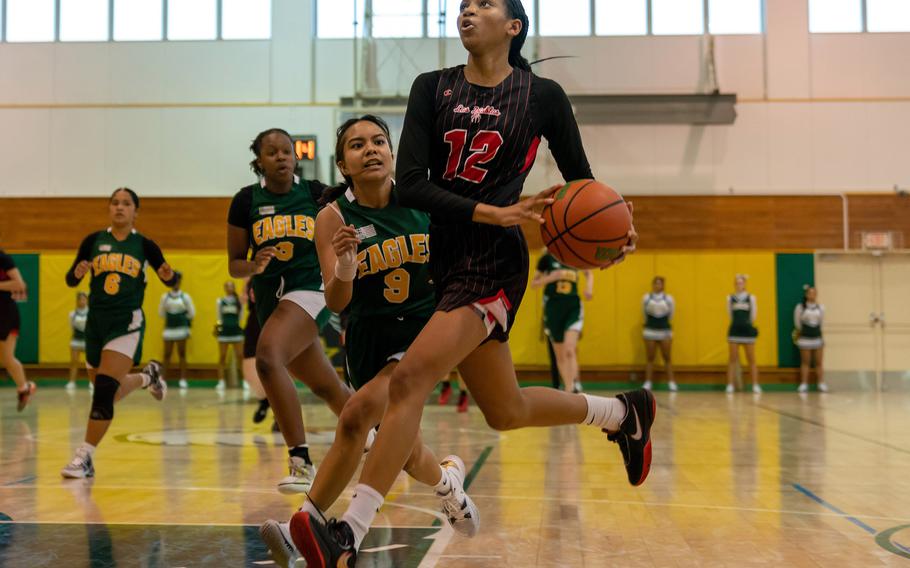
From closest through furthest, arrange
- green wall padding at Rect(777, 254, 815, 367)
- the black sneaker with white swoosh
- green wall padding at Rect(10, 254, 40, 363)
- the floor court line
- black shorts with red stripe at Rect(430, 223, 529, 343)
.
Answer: black shorts with red stripe at Rect(430, 223, 529, 343), the black sneaker with white swoosh, the floor court line, green wall padding at Rect(777, 254, 815, 367), green wall padding at Rect(10, 254, 40, 363)

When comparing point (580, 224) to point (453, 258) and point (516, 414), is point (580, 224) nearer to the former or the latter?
point (453, 258)

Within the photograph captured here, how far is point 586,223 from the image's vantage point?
294 centimetres

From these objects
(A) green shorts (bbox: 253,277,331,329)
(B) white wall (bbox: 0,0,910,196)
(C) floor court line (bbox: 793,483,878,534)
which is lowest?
(C) floor court line (bbox: 793,483,878,534)

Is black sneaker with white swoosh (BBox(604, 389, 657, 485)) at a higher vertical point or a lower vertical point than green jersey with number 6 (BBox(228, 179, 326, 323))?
lower

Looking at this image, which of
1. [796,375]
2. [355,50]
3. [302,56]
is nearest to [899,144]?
[796,375]

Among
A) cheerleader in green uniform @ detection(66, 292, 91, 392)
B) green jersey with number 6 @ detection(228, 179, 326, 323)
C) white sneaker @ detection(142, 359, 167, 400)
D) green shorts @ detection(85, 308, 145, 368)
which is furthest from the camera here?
cheerleader in green uniform @ detection(66, 292, 91, 392)

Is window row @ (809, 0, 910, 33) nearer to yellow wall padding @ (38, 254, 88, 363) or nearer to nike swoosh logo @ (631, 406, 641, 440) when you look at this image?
yellow wall padding @ (38, 254, 88, 363)

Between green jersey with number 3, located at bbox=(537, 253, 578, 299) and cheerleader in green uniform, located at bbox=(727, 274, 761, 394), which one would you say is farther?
cheerleader in green uniform, located at bbox=(727, 274, 761, 394)

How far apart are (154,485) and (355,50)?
10845mm

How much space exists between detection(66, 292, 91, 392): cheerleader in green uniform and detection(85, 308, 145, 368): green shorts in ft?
32.4

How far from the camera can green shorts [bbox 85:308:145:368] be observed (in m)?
5.90

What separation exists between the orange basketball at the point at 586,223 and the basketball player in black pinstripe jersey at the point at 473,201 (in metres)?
0.07

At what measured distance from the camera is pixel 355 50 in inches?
586

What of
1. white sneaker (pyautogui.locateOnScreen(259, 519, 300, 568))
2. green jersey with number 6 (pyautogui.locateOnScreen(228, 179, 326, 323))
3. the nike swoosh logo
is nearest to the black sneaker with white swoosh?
the nike swoosh logo
